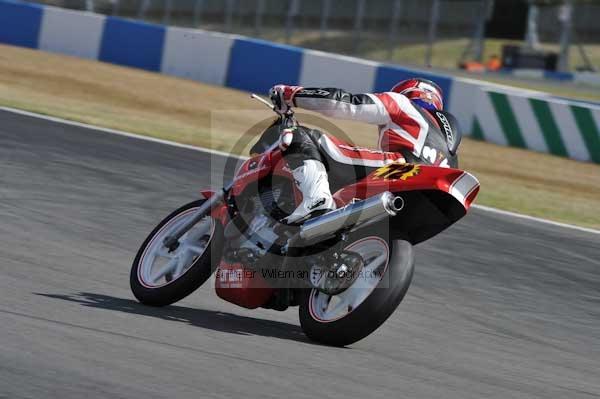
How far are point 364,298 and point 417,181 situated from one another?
621mm

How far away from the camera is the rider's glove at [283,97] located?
5727 mm

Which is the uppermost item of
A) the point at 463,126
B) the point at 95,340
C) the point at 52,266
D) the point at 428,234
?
the point at 428,234

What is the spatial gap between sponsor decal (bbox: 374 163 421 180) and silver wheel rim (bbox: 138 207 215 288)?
3.45 ft

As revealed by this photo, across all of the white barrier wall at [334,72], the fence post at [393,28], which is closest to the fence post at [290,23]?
the fence post at [393,28]

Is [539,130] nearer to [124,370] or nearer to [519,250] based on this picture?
[519,250]

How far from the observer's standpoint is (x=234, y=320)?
20.1 ft

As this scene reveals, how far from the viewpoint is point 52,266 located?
22.5ft

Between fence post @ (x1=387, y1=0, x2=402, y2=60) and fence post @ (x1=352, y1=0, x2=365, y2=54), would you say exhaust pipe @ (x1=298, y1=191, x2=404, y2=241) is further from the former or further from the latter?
fence post @ (x1=352, y1=0, x2=365, y2=54)

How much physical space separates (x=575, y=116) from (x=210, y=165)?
6670mm

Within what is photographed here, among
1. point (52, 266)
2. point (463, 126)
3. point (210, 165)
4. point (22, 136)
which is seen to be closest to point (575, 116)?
point (463, 126)

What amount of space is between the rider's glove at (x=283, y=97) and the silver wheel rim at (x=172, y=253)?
2.57ft

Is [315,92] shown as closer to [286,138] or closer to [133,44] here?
[286,138]

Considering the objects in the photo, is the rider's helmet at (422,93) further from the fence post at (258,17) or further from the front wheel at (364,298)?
the fence post at (258,17)

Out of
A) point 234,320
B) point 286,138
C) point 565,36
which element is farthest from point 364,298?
point 565,36
